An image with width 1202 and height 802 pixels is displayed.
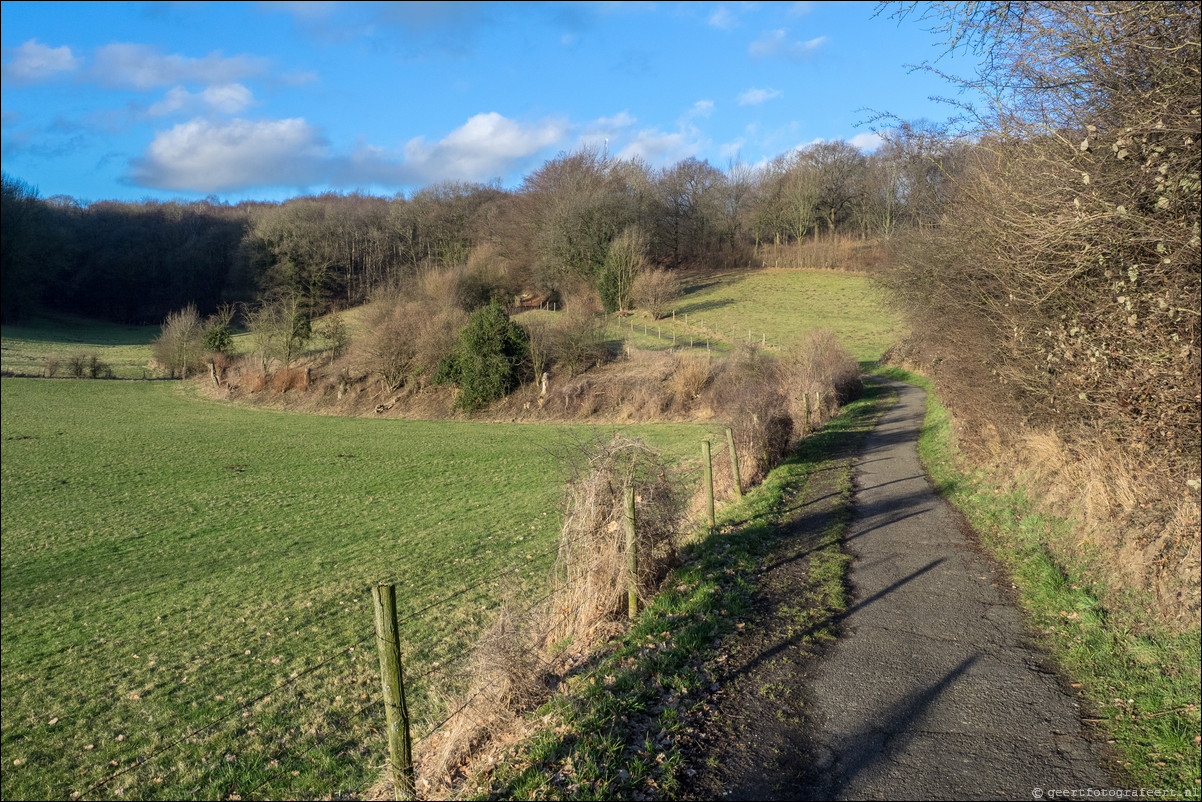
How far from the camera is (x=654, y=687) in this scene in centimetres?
538

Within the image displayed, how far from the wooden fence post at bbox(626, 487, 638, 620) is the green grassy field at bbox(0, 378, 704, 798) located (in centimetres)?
282

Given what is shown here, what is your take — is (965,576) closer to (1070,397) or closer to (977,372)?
(1070,397)

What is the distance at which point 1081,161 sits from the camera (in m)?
6.07

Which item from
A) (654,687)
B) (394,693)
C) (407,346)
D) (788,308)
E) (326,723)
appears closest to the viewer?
(394,693)

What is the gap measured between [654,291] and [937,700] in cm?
5196

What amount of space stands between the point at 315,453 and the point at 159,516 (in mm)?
8471

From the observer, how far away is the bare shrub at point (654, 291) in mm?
55750

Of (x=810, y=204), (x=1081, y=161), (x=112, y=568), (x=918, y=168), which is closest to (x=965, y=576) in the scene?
(x=1081, y=161)

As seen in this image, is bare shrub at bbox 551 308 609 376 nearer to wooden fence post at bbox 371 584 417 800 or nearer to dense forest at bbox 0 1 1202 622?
dense forest at bbox 0 1 1202 622

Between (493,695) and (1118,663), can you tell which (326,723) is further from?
(1118,663)

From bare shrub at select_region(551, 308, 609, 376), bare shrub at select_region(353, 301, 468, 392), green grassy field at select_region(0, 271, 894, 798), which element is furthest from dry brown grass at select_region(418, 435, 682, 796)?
bare shrub at select_region(353, 301, 468, 392)

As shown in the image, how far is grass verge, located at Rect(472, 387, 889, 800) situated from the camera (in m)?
4.32

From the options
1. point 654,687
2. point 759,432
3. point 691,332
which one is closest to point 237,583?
point 654,687

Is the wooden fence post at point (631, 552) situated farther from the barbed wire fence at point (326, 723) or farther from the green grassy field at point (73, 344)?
the green grassy field at point (73, 344)
